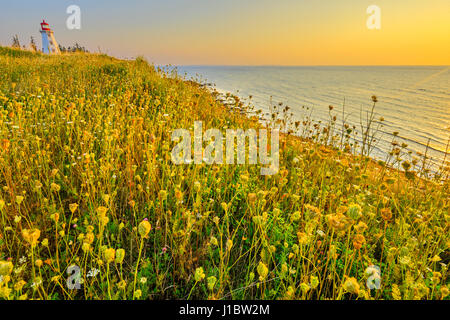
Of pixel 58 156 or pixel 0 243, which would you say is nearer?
pixel 0 243

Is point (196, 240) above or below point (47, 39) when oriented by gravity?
below

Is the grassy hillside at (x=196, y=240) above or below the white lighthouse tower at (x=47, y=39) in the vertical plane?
below

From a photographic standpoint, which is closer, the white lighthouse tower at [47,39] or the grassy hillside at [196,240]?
the grassy hillside at [196,240]

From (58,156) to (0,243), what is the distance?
1.53 metres

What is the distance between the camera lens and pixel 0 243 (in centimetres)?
172

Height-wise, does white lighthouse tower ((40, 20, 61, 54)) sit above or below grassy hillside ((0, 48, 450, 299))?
above

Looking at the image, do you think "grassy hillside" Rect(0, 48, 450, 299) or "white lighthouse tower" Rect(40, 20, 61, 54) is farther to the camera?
"white lighthouse tower" Rect(40, 20, 61, 54)

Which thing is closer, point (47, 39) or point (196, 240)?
point (196, 240)

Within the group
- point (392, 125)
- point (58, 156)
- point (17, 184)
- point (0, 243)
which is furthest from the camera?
point (392, 125)
